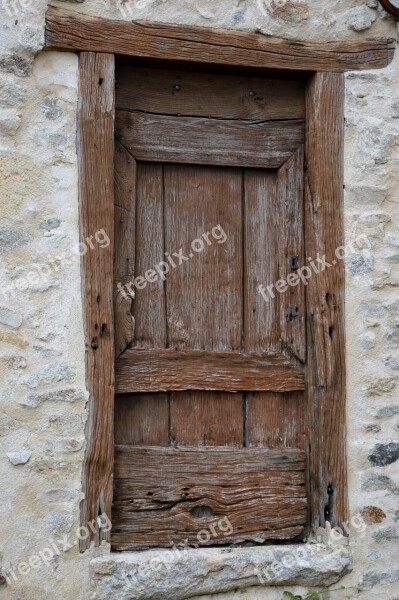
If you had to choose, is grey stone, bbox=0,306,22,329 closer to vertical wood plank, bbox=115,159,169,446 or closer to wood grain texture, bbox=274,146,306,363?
vertical wood plank, bbox=115,159,169,446

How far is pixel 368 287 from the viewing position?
12.1 feet

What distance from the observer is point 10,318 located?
3.33 meters

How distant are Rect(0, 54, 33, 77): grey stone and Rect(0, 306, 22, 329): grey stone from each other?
3.16 feet

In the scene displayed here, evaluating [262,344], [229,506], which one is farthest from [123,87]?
[229,506]

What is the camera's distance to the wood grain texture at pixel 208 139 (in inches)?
144

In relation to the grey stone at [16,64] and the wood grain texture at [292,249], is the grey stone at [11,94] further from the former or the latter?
the wood grain texture at [292,249]

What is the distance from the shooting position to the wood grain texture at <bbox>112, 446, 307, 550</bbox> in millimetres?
3580

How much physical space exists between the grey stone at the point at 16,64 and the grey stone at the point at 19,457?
153 cm

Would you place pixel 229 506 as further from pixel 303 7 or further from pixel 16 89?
pixel 303 7

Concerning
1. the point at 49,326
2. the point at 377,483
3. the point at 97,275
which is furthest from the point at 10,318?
the point at 377,483
